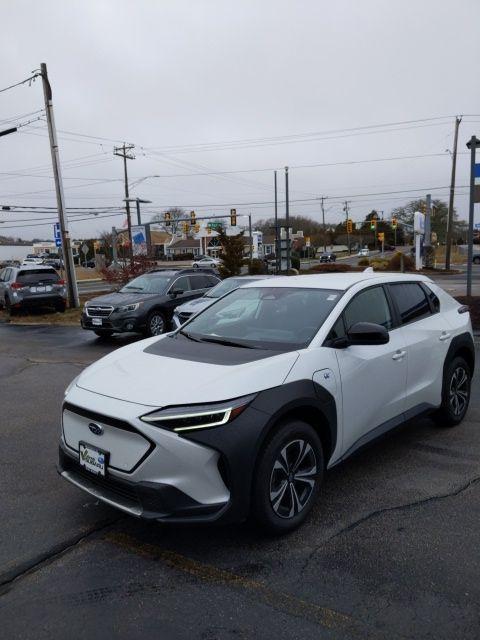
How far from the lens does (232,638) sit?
8.07ft

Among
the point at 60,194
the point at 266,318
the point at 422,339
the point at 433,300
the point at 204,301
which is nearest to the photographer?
the point at 266,318

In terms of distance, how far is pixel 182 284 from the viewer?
13289 mm

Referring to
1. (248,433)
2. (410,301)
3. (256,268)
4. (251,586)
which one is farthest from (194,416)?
(256,268)

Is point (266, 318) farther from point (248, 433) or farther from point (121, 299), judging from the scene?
point (121, 299)

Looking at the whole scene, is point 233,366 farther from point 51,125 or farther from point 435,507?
point 51,125

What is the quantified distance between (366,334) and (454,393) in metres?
2.09

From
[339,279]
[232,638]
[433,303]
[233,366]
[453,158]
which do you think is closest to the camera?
[232,638]

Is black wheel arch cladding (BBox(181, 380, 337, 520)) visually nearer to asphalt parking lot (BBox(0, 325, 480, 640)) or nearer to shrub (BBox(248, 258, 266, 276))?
asphalt parking lot (BBox(0, 325, 480, 640))

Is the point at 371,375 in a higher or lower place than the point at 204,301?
higher

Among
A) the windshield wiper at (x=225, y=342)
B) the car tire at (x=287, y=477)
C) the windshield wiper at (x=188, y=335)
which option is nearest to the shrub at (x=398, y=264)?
the windshield wiper at (x=188, y=335)

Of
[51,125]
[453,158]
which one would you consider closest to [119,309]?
[51,125]

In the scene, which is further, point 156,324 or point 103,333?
point 103,333

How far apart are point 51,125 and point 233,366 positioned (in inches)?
737

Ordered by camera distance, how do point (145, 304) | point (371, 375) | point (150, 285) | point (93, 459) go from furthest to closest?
point (150, 285)
point (145, 304)
point (371, 375)
point (93, 459)
